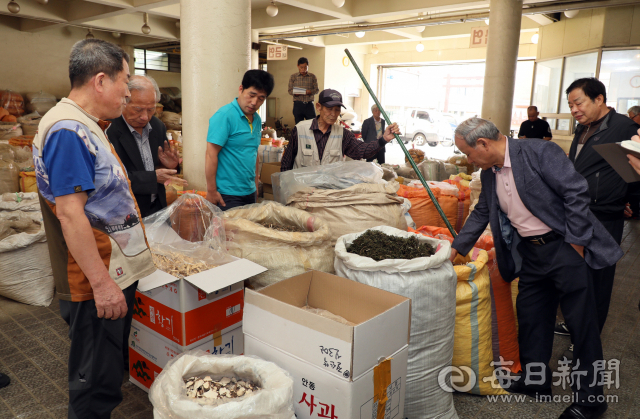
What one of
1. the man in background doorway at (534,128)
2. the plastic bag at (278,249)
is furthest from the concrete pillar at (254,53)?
the plastic bag at (278,249)

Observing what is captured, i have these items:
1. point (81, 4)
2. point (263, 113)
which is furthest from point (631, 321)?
point (263, 113)

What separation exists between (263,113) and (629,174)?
568 inches

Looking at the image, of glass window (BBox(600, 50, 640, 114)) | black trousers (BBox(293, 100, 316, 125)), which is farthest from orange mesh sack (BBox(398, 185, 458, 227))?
glass window (BBox(600, 50, 640, 114))

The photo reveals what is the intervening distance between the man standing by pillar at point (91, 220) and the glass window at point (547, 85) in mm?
10368

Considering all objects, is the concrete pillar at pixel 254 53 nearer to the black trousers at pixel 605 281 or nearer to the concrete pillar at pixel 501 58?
the concrete pillar at pixel 501 58

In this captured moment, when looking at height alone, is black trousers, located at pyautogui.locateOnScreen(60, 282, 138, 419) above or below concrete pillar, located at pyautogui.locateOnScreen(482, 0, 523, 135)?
below

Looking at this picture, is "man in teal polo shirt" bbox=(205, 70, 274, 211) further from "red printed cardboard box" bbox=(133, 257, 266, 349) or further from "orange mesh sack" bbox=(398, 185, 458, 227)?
"orange mesh sack" bbox=(398, 185, 458, 227)

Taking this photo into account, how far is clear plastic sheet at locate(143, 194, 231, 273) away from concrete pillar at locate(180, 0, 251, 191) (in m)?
1.04

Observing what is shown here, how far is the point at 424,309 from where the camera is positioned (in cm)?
181

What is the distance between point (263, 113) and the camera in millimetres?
15531

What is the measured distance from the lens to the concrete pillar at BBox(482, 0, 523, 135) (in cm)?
Result: 654

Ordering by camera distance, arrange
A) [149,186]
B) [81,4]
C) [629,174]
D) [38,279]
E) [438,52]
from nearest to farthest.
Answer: [629,174], [149,186], [38,279], [81,4], [438,52]

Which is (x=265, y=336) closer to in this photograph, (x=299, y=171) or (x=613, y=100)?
(x=299, y=171)

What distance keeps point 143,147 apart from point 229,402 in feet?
5.09
